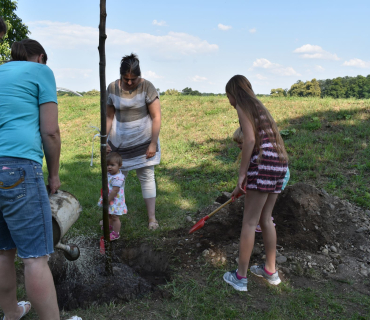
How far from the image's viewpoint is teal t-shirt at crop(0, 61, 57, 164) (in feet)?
6.12

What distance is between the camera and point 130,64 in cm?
348

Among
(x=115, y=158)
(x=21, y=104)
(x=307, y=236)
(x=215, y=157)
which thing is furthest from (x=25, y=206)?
(x=215, y=157)

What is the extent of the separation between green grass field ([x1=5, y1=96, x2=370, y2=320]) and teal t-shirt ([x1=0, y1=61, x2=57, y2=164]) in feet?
4.56

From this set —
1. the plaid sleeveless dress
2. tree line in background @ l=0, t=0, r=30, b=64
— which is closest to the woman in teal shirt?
the plaid sleeveless dress

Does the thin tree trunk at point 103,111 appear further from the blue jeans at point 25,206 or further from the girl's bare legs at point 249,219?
the girl's bare legs at point 249,219

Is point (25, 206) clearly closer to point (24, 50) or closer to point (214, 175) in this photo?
point (24, 50)

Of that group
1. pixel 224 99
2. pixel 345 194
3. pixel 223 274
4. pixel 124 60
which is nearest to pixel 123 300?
pixel 223 274

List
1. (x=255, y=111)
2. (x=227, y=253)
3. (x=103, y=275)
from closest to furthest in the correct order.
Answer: (x=255, y=111)
(x=103, y=275)
(x=227, y=253)

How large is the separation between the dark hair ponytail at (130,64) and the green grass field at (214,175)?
2.56ft

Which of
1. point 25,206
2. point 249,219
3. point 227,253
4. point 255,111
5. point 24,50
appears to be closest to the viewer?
point 25,206

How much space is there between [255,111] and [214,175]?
12.3 ft

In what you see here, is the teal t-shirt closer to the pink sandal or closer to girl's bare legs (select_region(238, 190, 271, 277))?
girl's bare legs (select_region(238, 190, 271, 277))

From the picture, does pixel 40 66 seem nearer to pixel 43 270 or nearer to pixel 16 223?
pixel 16 223

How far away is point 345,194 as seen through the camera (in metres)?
4.95
